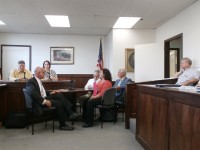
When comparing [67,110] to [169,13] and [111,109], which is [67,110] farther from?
[169,13]

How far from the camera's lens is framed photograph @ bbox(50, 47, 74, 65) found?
848 centimetres

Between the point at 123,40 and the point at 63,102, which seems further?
the point at 123,40

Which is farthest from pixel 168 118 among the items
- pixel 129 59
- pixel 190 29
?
pixel 129 59

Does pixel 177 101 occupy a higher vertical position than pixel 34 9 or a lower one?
lower

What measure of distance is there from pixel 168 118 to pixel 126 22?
15.2 ft

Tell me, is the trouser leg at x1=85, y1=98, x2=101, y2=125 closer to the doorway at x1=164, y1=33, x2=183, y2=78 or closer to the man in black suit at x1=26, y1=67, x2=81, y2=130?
the man in black suit at x1=26, y1=67, x2=81, y2=130

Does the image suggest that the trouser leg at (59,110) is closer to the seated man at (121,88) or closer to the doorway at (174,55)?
the seated man at (121,88)

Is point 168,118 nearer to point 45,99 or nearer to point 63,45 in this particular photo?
point 45,99

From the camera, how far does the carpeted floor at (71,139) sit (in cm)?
346

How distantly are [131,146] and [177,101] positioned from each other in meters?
1.52

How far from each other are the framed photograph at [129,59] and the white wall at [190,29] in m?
1.61

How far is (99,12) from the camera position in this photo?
18.4ft

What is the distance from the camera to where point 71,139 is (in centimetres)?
387

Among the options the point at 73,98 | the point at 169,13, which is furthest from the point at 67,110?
the point at 169,13
